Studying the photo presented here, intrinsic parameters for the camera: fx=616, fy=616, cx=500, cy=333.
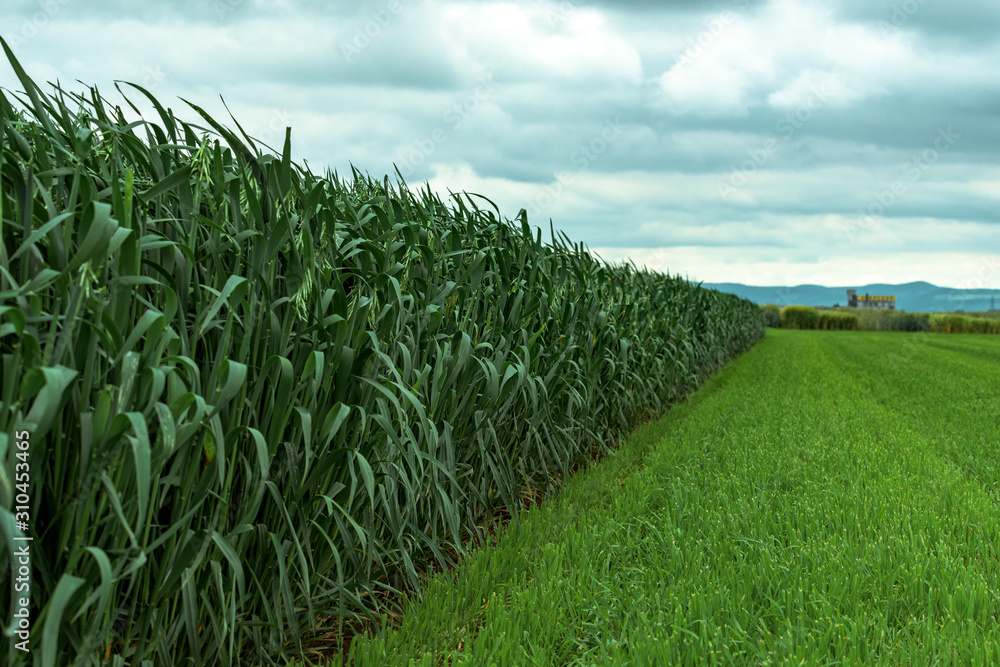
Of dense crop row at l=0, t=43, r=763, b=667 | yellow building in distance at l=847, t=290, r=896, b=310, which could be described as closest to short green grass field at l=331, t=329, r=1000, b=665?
dense crop row at l=0, t=43, r=763, b=667

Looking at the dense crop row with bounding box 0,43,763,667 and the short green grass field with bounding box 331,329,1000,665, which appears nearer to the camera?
the dense crop row with bounding box 0,43,763,667

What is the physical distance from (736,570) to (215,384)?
2.14m

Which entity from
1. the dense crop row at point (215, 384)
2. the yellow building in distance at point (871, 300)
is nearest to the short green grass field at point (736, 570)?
the dense crop row at point (215, 384)

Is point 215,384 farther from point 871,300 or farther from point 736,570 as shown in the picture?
point 871,300

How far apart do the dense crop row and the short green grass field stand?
34cm

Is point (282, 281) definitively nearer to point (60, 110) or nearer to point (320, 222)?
point (320, 222)

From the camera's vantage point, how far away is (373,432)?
215cm

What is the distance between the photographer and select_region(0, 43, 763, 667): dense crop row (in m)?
1.25

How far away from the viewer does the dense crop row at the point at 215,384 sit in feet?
4.10

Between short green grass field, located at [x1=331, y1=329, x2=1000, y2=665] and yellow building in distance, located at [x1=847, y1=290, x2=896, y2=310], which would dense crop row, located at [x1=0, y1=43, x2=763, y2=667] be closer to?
short green grass field, located at [x1=331, y1=329, x2=1000, y2=665]

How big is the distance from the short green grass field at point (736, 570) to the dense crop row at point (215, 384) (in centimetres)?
34

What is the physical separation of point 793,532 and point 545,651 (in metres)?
1.52

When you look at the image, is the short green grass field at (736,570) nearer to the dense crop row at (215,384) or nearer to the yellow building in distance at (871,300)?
the dense crop row at (215,384)

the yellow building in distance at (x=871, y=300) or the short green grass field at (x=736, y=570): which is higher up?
the yellow building in distance at (x=871, y=300)
